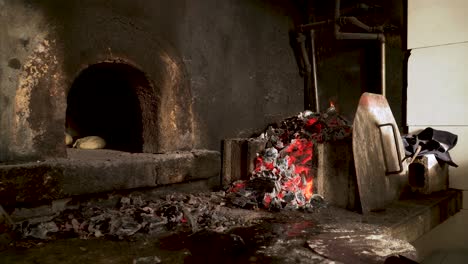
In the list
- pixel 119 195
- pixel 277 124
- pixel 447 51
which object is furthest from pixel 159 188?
pixel 447 51

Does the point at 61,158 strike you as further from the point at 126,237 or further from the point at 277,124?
the point at 277,124

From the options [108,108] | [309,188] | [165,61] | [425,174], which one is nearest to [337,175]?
[309,188]

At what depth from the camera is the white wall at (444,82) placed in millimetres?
6070

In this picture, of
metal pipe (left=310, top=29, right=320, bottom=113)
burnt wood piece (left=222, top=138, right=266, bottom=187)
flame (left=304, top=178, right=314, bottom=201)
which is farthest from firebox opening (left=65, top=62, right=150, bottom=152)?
metal pipe (left=310, top=29, right=320, bottom=113)

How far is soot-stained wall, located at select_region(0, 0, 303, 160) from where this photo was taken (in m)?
3.52

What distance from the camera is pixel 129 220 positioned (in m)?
3.70

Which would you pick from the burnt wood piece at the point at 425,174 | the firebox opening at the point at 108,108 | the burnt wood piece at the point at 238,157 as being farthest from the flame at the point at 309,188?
the firebox opening at the point at 108,108

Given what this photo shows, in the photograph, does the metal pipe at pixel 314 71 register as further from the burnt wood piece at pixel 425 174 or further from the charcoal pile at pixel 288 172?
the burnt wood piece at pixel 425 174

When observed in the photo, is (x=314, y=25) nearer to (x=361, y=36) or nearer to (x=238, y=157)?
(x=361, y=36)

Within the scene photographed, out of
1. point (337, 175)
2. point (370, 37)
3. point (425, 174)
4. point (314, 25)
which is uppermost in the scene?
point (314, 25)

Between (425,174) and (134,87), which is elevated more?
(134,87)

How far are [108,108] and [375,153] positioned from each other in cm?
412

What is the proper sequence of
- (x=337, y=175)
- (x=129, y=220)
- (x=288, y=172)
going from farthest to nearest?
(x=288, y=172)
(x=337, y=175)
(x=129, y=220)

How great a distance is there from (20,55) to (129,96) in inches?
69.3
